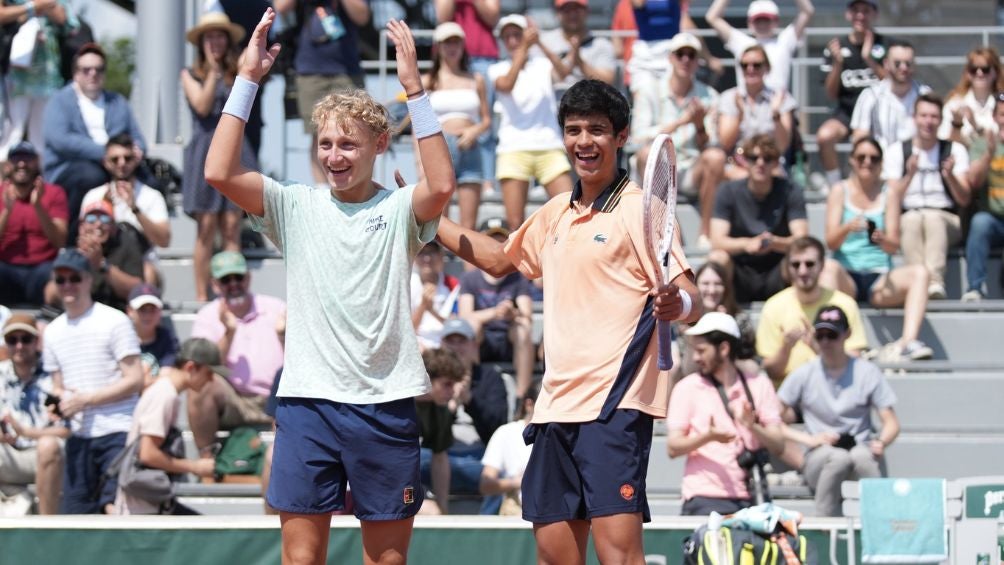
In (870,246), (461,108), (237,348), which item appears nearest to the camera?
(237,348)

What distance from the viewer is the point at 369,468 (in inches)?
205

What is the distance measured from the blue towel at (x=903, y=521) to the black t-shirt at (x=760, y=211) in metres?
3.16

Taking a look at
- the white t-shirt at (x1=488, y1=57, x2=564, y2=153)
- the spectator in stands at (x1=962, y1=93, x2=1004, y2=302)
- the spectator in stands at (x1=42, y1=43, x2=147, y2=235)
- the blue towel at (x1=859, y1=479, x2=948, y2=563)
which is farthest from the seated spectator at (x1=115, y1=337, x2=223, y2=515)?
the spectator in stands at (x1=962, y1=93, x2=1004, y2=302)

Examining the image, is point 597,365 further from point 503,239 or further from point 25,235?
point 25,235

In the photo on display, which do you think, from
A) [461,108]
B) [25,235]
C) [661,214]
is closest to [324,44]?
[461,108]

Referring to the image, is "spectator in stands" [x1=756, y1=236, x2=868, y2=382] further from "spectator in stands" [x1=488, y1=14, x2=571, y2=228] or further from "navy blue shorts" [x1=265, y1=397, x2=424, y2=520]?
"navy blue shorts" [x1=265, y1=397, x2=424, y2=520]

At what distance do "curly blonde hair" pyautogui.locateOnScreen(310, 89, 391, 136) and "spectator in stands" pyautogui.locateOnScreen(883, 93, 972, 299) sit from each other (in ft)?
21.4

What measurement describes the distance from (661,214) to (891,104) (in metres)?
7.52

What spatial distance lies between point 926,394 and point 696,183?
8.18 feet

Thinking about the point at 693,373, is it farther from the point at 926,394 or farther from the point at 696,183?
the point at 696,183

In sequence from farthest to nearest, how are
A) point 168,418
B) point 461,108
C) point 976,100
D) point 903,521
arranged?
point 976,100
point 461,108
point 168,418
point 903,521

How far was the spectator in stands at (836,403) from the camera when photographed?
9.13 metres

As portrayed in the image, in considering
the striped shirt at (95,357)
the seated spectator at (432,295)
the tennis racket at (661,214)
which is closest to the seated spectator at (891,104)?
the seated spectator at (432,295)

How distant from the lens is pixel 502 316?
10.2 m
